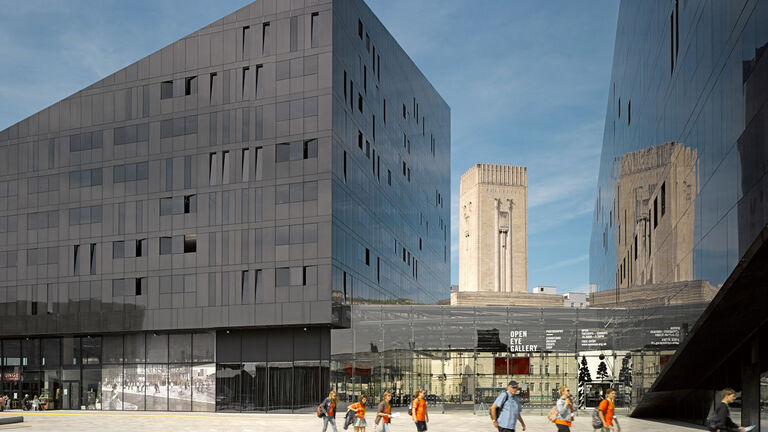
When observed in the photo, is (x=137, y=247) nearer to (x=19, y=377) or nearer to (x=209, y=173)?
(x=209, y=173)

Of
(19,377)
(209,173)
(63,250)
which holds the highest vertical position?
(209,173)

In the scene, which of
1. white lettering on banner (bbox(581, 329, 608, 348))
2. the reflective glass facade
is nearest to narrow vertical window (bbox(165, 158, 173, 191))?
white lettering on banner (bbox(581, 329, 608, 348))

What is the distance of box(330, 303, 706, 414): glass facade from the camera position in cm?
4716

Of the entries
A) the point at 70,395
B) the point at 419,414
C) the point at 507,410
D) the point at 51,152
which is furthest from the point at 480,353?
the point at 507,410

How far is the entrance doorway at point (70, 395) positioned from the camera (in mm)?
55875

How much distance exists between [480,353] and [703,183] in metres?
29.6

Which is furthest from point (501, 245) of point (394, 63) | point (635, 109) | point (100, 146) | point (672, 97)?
point (672, 97)

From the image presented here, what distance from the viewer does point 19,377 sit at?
58.1 meters

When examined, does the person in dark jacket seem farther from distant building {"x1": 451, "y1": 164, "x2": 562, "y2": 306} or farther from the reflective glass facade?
distant building {"x1": 451, "y1": 164, "x2": 562, "y2": 306}

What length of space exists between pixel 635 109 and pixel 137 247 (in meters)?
32.5

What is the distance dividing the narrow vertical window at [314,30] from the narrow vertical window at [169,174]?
11822 mm

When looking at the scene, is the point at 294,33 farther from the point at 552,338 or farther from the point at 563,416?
the point at 563,416

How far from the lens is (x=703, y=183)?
20.5 m

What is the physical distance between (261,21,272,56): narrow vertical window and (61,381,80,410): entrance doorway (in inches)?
974
